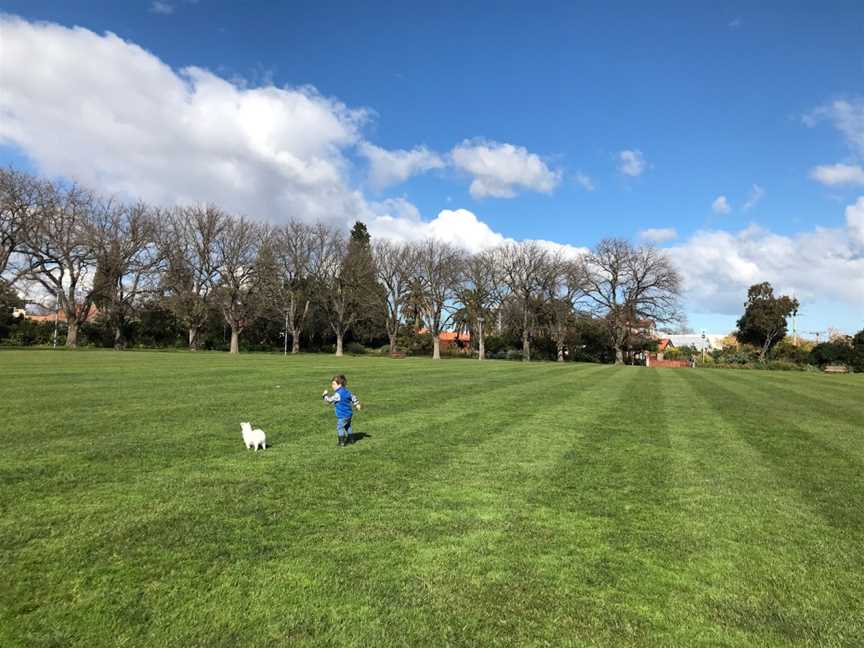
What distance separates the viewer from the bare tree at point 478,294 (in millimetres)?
69500

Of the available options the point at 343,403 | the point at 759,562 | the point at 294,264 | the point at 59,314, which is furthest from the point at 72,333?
the point at 759,562

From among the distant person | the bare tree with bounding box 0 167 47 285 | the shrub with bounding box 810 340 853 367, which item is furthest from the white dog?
the shrub with bounding box 810 340 853 367

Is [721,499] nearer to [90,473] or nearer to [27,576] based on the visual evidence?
[27,576]

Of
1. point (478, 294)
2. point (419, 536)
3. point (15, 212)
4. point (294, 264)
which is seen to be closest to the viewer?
point (419, 536)

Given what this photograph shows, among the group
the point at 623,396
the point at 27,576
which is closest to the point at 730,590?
the point at 27,576

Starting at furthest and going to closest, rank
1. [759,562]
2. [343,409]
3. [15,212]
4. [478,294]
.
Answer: [478,294], [15,212], [343,409], [759,562]

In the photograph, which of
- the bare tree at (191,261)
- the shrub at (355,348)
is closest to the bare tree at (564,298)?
the shrub at (355,348)

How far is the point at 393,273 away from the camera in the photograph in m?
65.7

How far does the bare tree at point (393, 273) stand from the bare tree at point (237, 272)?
1423cm

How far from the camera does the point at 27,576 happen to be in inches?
163

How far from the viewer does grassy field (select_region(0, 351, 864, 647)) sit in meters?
3.72

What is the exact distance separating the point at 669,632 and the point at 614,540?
5.40 ft

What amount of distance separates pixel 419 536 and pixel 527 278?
68.1 metres

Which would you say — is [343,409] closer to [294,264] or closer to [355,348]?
[294,264]
